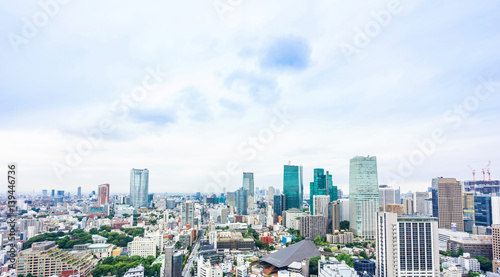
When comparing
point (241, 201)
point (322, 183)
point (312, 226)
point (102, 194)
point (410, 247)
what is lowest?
point (241, 201)

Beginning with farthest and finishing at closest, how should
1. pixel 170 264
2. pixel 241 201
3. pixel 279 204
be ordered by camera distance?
pixel 241 201, pixel 279 204, pixel 170 264

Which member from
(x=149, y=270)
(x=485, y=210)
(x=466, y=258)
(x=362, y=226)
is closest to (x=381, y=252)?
(x=466, y=258)

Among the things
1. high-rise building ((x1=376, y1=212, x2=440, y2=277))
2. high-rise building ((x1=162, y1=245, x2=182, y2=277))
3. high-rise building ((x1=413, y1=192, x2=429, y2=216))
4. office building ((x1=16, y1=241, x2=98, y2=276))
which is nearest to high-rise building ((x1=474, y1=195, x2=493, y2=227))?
high-rise building ((x1=413, y1=192, x2=429, y2=216))

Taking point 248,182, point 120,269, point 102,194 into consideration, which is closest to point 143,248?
point 120,269

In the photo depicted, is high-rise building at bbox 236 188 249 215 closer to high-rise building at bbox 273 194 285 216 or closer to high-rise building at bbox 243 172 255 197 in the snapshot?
high-rise building at bbox 243 172 255 197

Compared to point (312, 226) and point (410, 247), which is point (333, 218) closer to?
point (312, 226)

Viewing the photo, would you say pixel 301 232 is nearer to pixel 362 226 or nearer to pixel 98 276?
pixel 362 226
